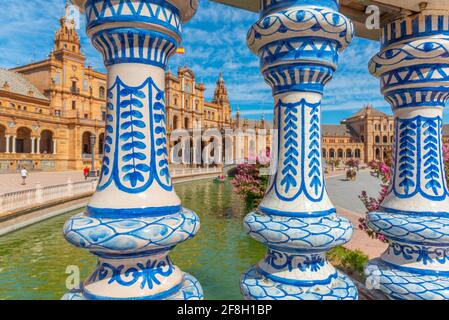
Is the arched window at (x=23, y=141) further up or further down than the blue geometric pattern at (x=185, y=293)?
further up

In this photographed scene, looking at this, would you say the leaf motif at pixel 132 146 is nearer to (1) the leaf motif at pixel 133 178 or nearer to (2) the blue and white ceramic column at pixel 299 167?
(1) the leaf motif at pixel 133 178

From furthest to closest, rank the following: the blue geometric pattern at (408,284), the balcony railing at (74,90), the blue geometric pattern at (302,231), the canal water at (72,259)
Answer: the balcony railing at (74,90) < the canal water at (72,259) < the blue geometric pattern at (408,284) < the blue geometric pattern at (302,231)

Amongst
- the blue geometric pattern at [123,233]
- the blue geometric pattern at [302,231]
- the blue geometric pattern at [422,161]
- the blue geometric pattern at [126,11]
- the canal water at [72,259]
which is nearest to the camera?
the blue geometric pattern at [123,233]

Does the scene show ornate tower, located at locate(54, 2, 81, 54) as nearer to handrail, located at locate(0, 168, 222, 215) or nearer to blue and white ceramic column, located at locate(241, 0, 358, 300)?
handrail, located at locate(0, 168, 222, 215)

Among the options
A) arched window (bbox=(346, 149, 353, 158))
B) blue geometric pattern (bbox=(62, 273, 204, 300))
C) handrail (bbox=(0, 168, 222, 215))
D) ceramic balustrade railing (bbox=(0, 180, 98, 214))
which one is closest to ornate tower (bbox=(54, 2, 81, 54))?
handrail (bbox=(0, 168, 222, 215))

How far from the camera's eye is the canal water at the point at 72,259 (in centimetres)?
485

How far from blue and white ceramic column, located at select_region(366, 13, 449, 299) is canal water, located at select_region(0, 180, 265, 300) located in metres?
3.11

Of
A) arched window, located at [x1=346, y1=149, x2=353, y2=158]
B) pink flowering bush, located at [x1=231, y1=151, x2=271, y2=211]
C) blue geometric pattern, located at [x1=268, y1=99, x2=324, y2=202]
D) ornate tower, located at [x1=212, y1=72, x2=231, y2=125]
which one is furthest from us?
arched window, located at [x1=346, y1=149, x2=353, y2=158]

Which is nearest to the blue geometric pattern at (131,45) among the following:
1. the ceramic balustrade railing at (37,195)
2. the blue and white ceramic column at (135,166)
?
the blue and white ceramic column at (135,166)

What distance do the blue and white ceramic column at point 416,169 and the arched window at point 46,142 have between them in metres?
38.8

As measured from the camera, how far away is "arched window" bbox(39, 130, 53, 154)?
34.7 metres

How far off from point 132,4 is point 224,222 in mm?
9013

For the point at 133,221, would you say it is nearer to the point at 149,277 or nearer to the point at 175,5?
the point at 149,277

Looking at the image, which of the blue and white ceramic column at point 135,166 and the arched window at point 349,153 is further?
the arched window at point 349,153
